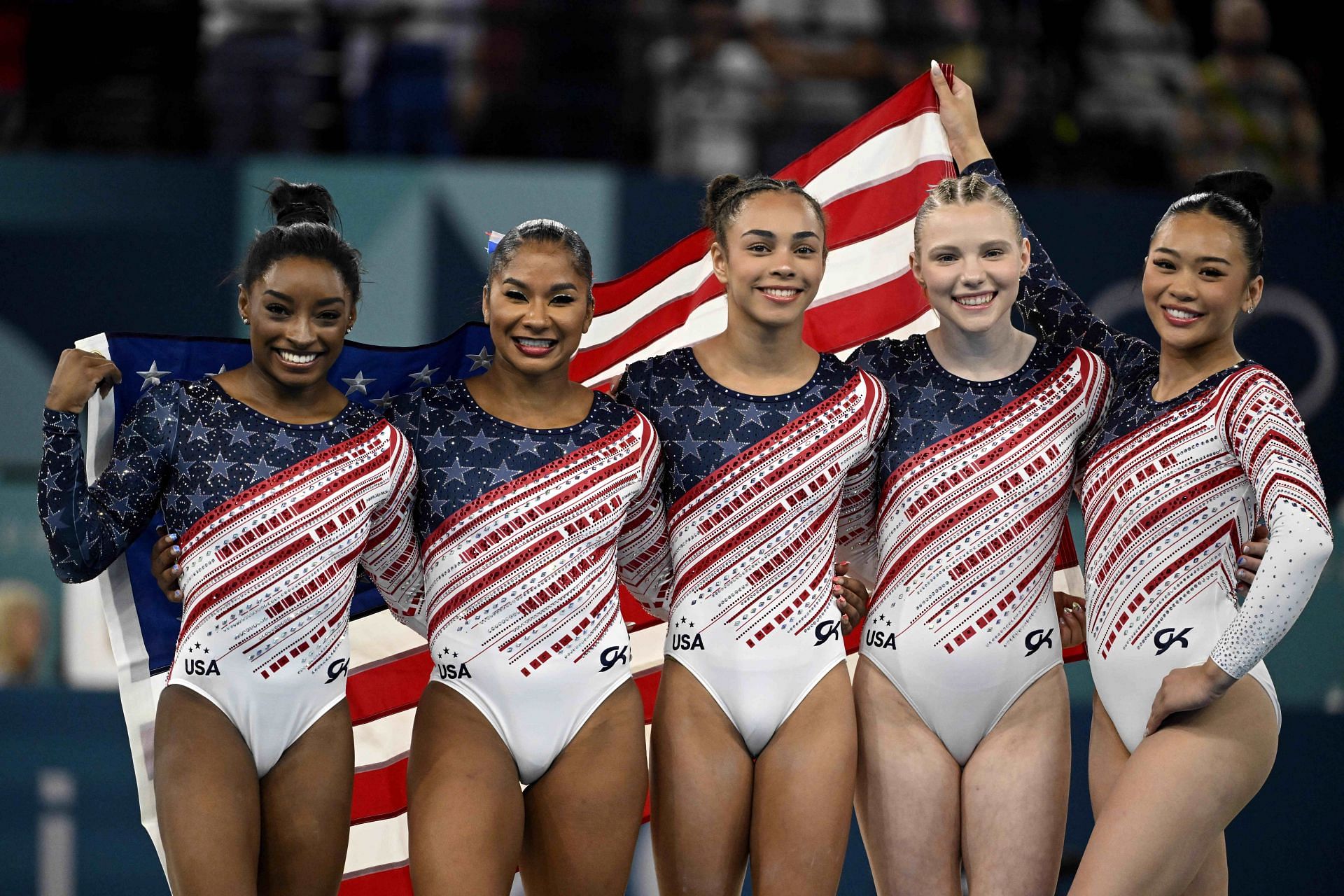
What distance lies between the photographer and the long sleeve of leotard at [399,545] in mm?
3211

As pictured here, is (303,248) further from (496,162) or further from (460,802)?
(496,162)

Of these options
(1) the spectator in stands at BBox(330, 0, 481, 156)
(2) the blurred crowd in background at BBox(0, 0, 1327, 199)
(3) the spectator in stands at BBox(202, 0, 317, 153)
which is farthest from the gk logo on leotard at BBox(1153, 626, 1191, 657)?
(3) the spectator in stands at BBox(202, 0, 317, 153)

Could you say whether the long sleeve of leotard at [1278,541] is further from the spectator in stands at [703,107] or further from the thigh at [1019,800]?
the spectator in stands at [703,107]

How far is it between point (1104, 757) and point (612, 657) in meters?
1.10

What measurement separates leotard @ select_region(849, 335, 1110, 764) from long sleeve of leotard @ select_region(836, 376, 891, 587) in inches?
1.7

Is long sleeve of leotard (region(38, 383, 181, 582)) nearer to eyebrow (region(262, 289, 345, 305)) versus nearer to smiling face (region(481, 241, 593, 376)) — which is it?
eyebrow (region(262, 289, 345, 305))

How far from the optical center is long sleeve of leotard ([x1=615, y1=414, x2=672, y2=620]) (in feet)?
10.9

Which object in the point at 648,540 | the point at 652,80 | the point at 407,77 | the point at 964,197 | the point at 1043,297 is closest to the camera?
the point at 964,197

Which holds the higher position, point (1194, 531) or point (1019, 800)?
point (1194, 531)

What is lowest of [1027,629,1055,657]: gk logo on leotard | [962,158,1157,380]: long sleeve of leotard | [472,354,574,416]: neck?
[1027,629,1055,657]: gk logo on leotard

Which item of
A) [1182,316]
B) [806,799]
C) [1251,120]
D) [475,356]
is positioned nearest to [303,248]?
[475,356]

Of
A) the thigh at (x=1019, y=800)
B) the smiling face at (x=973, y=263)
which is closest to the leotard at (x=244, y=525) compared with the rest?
the smiling face at (x=973, y=263)

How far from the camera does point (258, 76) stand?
5.95 m

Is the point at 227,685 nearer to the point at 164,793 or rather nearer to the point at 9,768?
the point at 164,793
